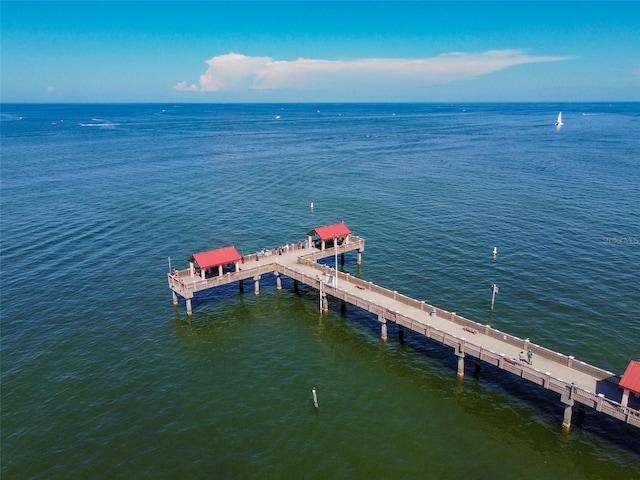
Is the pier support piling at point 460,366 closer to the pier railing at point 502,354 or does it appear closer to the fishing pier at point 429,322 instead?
the fishing pier at point 429,322

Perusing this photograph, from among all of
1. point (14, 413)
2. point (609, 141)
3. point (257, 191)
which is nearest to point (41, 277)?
point (14, 413)

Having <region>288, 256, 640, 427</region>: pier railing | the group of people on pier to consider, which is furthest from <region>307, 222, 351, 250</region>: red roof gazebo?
the group of people on pier

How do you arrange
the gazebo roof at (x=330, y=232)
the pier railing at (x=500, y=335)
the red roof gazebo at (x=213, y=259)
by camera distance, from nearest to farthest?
the pier railing at (x=500, y=335), the red roof gazebo at (x=213, y=259), the gazebo roof at (x=330, y=232)

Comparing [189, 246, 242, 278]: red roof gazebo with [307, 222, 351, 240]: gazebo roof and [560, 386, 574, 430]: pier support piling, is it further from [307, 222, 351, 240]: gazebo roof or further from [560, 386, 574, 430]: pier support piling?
[560, 386, 574, 430]: pier support piling

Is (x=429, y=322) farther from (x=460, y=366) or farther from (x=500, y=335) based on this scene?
(x=500, y=335)

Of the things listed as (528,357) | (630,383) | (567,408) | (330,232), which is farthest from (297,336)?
(630,383)

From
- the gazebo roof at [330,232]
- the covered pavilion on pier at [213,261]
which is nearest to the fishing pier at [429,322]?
the gazebo roof at [330,232]

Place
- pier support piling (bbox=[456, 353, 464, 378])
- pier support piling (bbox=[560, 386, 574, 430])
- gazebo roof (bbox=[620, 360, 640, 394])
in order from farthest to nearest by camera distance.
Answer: pier support piling (bbox=[456, 353, 464, 378]), pier support piling (bbox=[560, 386, 574, 430]), gazebo roof (bbox=[620, 360, 640, 394])
